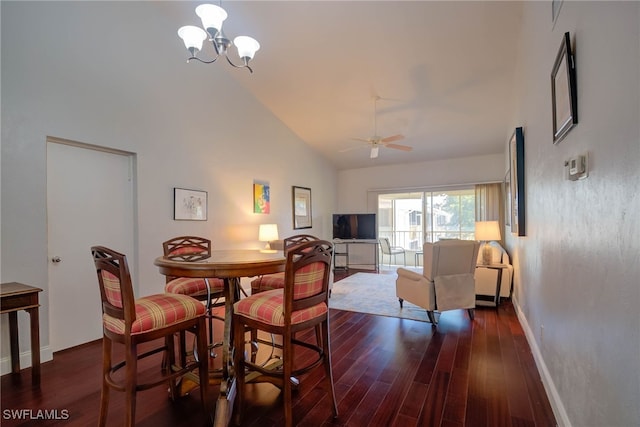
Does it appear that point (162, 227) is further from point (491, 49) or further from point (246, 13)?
point (491, 49)

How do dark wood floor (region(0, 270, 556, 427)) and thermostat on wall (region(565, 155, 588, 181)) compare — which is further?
dark wood floor (region(0, 270, 556, 427))

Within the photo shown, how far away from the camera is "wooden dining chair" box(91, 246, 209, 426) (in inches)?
62.5

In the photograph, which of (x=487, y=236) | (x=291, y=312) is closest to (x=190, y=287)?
(x=291, y=312)

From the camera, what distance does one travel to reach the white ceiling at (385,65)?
11.0 ft

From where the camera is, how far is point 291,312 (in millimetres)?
1729

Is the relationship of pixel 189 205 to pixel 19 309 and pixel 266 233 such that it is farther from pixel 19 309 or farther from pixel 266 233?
pixel 19 309

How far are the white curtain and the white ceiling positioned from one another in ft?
2.92

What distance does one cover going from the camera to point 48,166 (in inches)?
113

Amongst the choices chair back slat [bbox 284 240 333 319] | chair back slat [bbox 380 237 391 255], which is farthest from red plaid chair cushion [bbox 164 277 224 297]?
chair back slat [bbox 380 237 391 255]

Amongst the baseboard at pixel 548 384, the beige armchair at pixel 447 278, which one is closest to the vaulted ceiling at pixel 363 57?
the beige armchair at pixel 447 278

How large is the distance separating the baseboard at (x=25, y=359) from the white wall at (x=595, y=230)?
3873mm

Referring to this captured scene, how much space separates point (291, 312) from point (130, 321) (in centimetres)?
84

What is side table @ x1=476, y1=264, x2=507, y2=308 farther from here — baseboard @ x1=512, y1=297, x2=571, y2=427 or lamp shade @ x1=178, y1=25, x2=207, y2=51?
lamp shade @ x1=178, y1=25, x2=207, y2=51

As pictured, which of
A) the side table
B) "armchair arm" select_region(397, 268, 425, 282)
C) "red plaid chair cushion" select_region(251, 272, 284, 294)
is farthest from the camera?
the side table
